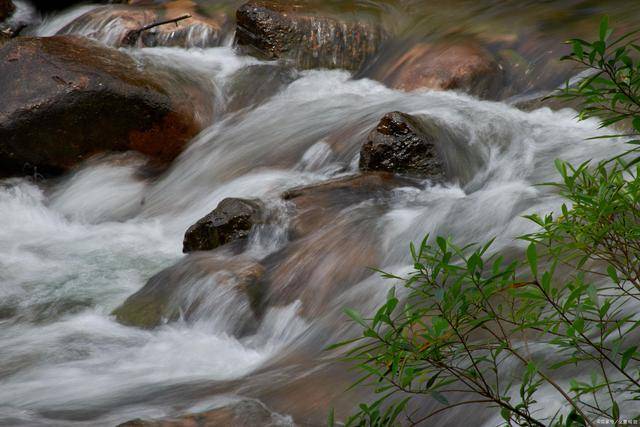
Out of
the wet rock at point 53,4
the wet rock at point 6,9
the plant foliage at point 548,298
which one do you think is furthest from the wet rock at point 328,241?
the wet rock at point 6,9

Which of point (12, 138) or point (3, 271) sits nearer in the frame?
point (3, 271)

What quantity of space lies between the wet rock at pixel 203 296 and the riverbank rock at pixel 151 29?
5296 millimetres

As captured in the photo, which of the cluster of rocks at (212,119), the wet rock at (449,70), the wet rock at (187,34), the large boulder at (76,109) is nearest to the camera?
the cluster of rocks at (212,119)

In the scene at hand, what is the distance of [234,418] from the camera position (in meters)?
3.39

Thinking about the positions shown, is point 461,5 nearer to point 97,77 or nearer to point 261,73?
point 261,73

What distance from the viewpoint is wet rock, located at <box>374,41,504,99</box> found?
7984mm

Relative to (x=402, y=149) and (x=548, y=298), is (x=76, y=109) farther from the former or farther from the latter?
(x=548, y=298)

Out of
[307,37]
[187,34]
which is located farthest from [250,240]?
[187,34]

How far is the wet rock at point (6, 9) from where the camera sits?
39.7ft

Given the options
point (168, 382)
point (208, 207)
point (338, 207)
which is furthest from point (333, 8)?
point (168, 382)

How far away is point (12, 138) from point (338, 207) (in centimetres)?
373

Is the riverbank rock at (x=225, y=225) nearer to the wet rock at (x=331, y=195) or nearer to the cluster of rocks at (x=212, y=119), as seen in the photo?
the cluster of rocks at (x=212, y=119)

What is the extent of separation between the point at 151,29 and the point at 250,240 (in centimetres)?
547

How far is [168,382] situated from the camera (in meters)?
4.31
